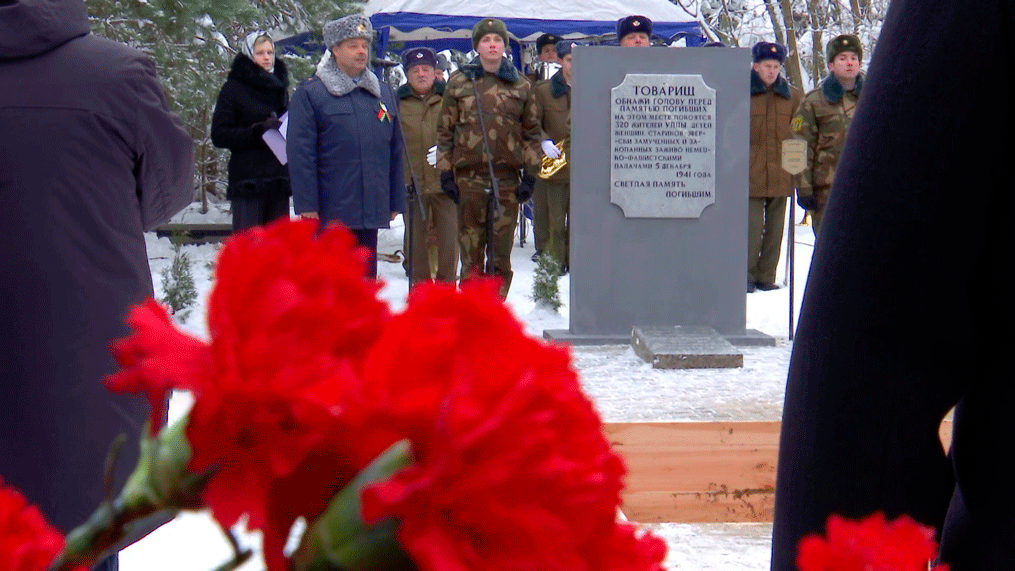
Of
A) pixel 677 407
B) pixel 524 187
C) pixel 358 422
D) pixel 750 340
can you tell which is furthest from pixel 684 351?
pixel 358 422

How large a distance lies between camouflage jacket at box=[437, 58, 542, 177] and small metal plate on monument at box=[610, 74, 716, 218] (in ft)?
6.38

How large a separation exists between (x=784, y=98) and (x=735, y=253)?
9.75 ft

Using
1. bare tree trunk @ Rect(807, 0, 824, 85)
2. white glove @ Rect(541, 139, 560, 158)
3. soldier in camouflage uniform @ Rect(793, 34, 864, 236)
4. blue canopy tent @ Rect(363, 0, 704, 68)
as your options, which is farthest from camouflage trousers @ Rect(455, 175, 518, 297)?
bare tree trunk @ Rect(807, 0, 824, 85)

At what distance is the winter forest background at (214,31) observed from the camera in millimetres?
9047

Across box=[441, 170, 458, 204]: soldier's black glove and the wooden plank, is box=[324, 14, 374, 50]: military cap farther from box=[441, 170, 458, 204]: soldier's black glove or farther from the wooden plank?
the wooden plank

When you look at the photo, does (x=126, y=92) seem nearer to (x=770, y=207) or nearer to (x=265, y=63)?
(x=265, y=63)

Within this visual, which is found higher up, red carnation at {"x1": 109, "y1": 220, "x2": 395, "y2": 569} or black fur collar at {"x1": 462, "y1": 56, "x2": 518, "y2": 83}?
black fur collar at {"x1": 462, "y1": 56, "x2": 518, "y2": 83}

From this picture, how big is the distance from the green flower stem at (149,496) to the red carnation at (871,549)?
0.19m

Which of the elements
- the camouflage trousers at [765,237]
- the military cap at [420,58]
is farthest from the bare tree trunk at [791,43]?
the military cap at [420,58]

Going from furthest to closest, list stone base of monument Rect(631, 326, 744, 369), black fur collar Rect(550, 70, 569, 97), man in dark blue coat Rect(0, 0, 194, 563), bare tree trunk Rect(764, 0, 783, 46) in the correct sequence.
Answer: bare tree trunk Rect(764, 0, 783, 46)
black fur collar Rect(550, 70, 569, 97)
stone base of monument Rect(631, 326, 744, 369)
man in dark blue coat Rect(0, 0, 194, 563)

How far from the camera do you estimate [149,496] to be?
33 centimetres

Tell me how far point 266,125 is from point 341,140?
882mm

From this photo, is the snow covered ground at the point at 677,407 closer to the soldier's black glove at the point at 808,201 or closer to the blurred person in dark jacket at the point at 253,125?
the blurred person in dark jacket at the point at 253,125

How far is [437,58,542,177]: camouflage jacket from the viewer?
9.20 meters
